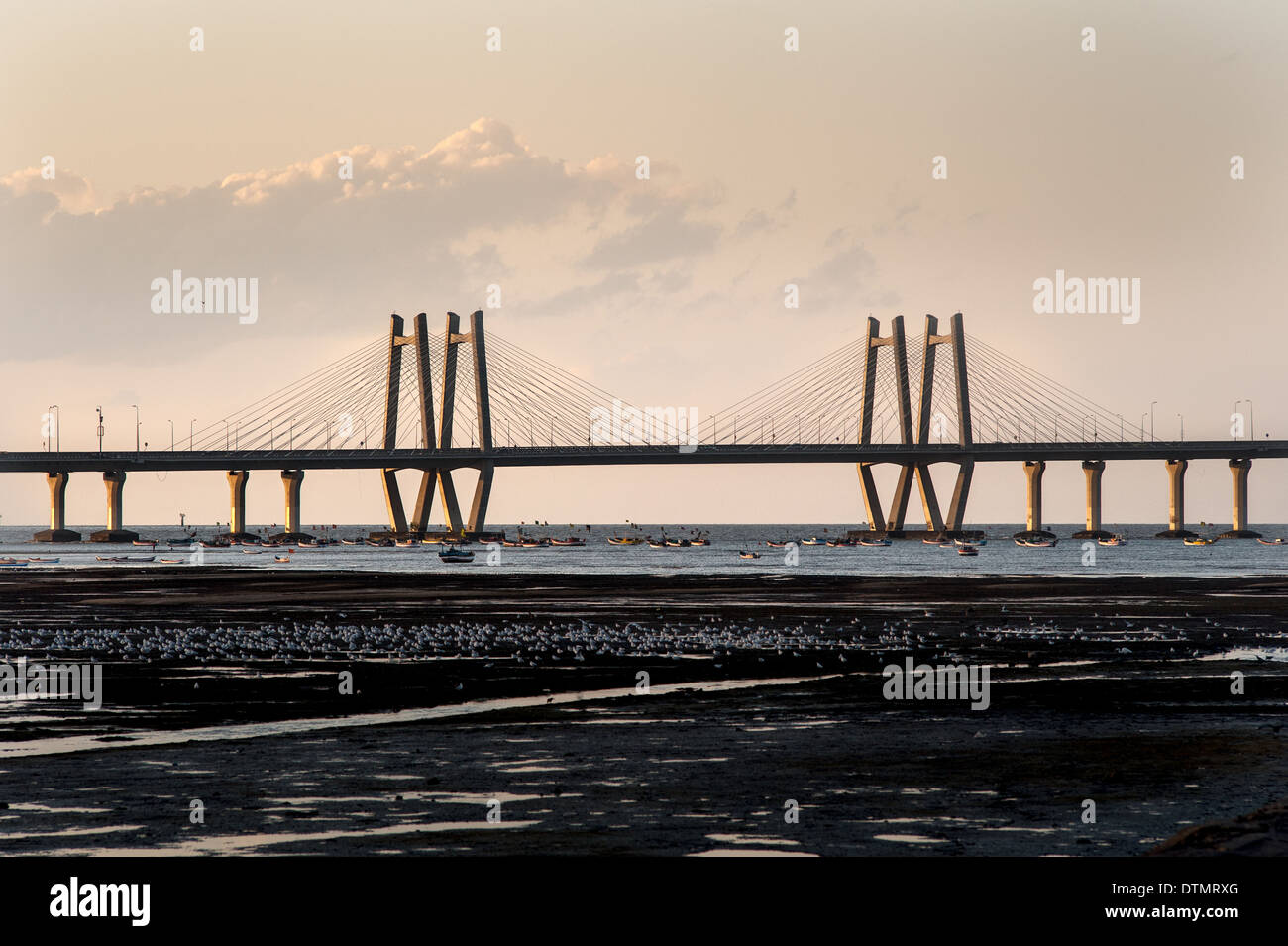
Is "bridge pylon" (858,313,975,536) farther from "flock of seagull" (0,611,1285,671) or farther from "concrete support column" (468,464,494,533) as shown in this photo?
"flock of seagull" (0,611,1285,671)

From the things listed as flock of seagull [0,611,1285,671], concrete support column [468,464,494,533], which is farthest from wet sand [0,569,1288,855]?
concrete support column [468,464,494,533]

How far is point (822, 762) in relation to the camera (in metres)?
17.5

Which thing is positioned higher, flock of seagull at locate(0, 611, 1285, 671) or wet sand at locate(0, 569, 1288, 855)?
wet sand at locate(0, 569, 1288, 855)

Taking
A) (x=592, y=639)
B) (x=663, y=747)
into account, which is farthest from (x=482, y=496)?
(x=663, y=747)

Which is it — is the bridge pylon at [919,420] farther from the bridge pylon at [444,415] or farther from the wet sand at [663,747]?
the wet sand at [663,747]

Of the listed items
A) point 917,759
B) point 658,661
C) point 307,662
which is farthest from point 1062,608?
point 917,759

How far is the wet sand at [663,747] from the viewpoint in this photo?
13.4 m

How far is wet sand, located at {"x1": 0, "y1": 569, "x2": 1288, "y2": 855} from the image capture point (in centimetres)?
1343

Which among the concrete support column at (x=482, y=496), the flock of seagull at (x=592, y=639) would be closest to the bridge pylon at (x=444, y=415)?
the concrete support column at (x=482, y=496)
